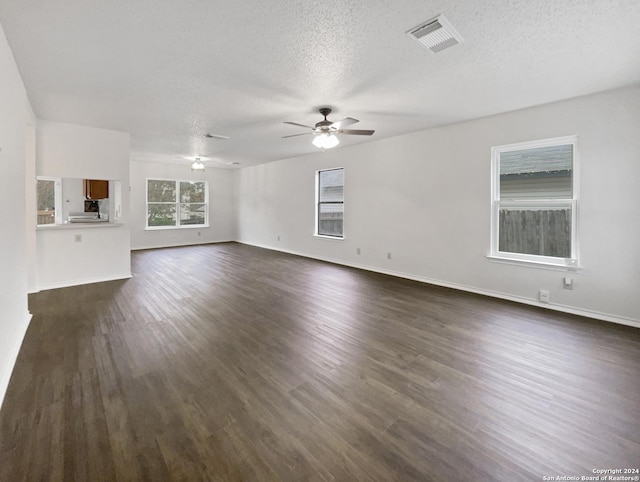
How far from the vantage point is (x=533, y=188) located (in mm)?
4004

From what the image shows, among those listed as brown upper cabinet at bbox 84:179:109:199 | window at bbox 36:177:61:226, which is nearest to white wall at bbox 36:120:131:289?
brown upper cabinet at bbox 84:179:109:199

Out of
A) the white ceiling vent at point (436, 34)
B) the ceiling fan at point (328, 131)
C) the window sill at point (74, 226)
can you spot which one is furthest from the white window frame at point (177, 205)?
the white ceiling vent at point (436, 34)

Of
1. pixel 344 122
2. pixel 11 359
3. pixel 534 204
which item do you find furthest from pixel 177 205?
pixel 534 204

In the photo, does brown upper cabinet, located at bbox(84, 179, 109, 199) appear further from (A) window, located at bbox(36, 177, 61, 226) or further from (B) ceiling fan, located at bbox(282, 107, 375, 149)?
(B) ceiling fan, located at bbox(282, 107, 375, 149)

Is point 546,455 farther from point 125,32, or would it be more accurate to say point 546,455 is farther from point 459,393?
point 125,32

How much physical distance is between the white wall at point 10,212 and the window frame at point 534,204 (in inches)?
208

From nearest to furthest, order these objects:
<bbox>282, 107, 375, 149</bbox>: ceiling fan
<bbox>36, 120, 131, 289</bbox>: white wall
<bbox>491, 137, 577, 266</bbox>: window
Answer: <bbox>491, 137, 577, 266</bbox>: window
<bbox>282, 107, 375, 149</bbox>: ceiling fan
<bbox>36, 120, 131, 289</bbox>: white wall

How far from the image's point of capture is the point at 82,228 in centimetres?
491

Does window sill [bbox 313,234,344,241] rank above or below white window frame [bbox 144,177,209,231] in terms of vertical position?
below

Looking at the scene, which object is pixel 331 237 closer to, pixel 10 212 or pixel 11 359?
pixel 10 212

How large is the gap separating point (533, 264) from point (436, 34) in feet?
10.4

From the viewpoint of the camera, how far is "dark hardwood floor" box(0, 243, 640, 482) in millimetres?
1513

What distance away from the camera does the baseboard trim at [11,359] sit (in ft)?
6.69

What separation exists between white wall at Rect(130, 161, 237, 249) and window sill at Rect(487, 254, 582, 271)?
A: 325 inches
